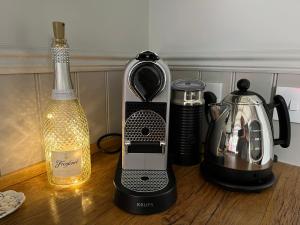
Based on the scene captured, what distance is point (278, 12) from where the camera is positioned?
599 mm

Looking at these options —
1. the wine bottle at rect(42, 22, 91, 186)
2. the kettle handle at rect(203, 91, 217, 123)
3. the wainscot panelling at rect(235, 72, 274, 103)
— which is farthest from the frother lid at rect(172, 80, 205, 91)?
the wine bottle at rect(42, 22, 91, 186)

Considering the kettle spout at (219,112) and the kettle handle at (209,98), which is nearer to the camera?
the kettle spout at (219,112)

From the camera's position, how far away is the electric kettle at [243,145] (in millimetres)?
499

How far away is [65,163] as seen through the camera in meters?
0.49

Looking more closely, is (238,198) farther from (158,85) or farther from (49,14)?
(49,14)

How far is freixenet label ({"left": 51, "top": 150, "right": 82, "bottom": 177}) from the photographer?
1.60 ft

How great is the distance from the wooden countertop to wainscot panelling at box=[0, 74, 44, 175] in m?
0.06

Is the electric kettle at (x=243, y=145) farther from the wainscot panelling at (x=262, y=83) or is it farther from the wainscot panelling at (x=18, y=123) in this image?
the wainscot panelling at (x=18, y=123)

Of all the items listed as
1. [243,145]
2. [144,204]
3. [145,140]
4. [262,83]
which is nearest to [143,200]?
[144,204]

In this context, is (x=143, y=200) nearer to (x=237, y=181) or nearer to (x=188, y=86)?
(x=237, y=181)

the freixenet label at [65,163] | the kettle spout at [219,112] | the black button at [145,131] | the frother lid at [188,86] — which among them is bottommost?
the freixenet label at [65,163]

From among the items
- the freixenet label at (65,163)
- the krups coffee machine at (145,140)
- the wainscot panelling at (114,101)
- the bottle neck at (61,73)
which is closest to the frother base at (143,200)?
the krups coffee machine at (145,140)

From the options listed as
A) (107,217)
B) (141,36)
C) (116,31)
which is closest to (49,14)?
(116,31)

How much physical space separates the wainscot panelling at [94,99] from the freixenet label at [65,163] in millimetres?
211
